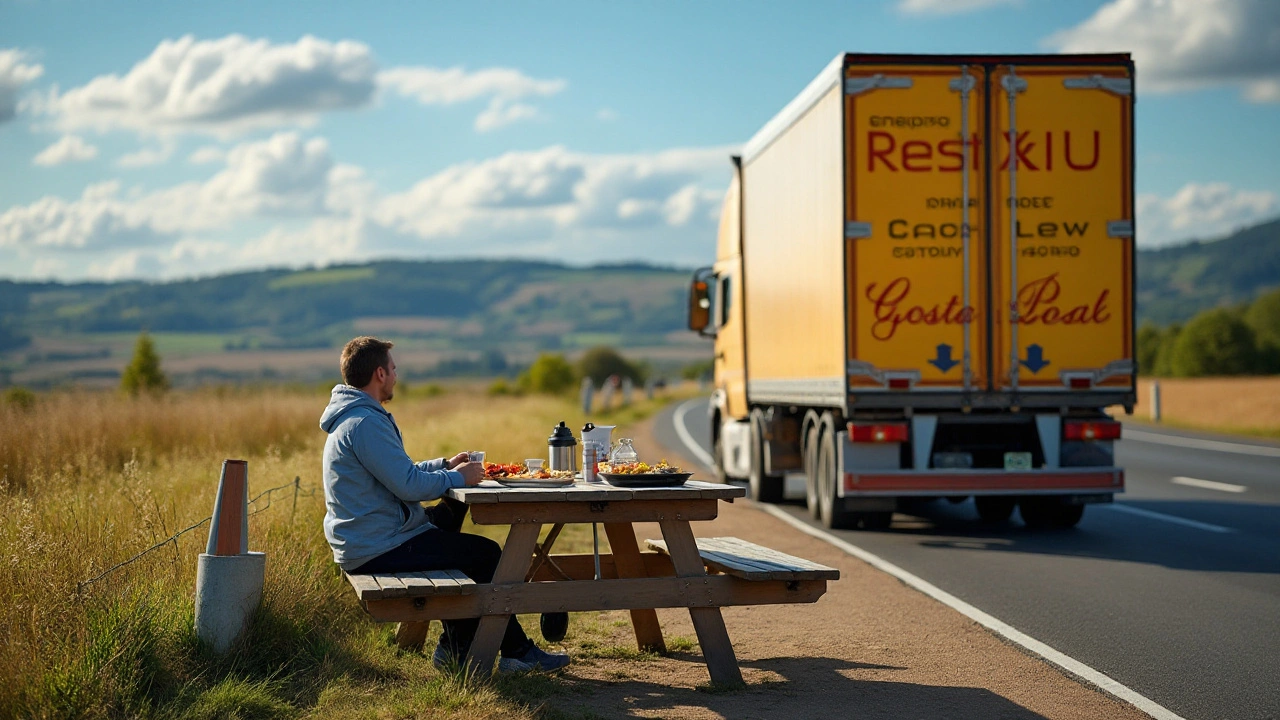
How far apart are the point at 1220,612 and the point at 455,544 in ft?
16.6

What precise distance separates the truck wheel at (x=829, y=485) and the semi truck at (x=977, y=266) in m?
0.47

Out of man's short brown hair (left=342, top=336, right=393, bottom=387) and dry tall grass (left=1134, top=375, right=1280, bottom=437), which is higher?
man's short brown hair (left=342, top=336, right=393, bottom=387)

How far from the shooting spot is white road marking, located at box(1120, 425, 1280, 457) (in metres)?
23.4

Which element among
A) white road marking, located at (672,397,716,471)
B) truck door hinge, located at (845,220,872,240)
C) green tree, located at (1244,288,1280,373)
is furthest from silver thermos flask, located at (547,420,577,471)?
green tree, located at (1244,288,1280,373)

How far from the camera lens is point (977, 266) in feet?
40.3

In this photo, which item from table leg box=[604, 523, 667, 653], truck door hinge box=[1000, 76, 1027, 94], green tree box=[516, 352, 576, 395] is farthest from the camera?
green tree box=[516, 352, 576, 395]

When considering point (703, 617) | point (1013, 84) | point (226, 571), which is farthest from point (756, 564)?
point (1013, 84)

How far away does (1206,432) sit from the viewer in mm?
29938

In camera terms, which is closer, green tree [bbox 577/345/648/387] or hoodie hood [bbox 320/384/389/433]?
hoodie hood [bbox 320/384/389/433]

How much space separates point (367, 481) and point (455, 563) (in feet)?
1.97

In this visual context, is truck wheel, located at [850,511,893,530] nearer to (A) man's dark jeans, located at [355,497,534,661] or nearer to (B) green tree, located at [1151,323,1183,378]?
(A) man's dark jeans, located at [355,497,534,661]

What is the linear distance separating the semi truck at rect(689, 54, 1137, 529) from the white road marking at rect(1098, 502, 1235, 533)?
4.21 ft

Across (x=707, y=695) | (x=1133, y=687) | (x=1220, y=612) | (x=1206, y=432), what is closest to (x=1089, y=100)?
(x=1220, y=612)

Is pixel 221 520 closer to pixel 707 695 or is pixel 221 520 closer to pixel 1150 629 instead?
pixel 707 695
